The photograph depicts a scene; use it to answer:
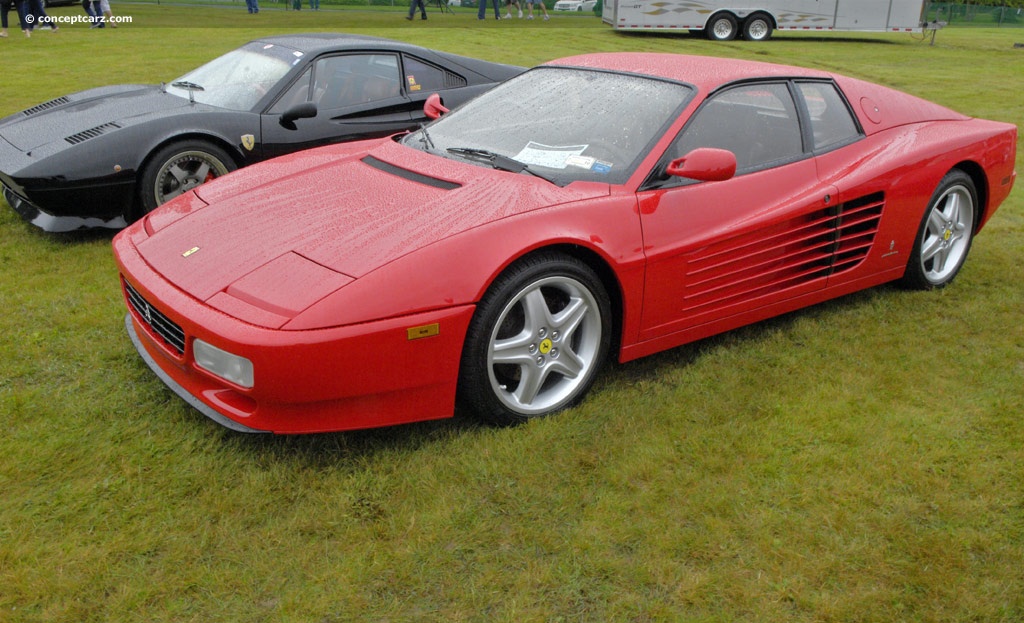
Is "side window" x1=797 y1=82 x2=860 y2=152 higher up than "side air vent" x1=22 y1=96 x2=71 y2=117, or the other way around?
"side window" x1=797 y1=82 x2=860 y2=152

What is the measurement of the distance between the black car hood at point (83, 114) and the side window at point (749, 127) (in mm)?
3302

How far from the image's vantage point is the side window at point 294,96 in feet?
18.4

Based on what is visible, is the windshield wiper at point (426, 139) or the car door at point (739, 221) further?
the windshield wiper at point (426, 139)

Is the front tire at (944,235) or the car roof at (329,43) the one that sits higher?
the car roof at (329,43)

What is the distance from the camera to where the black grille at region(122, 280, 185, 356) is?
292 centimetres

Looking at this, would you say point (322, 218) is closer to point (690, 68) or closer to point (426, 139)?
point (426, 139)

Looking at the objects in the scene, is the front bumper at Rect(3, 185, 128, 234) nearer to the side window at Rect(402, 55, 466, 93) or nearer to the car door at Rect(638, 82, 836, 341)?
the side window at Rect(402, 55, 466, 93)

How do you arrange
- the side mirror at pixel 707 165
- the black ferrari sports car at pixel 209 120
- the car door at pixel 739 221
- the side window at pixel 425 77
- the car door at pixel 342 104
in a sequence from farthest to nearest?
the side window at pixel 425 77 < the car door at pixel 342 104 < the black ferrari sports car at pixel 209 120 < the car door at pixel 739 221 < the side mirror at pixel 707 165

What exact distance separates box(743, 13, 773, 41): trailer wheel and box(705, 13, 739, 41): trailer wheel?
26 cm

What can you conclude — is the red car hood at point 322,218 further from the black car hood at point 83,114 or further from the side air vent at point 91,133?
the black car hood at point 83,114

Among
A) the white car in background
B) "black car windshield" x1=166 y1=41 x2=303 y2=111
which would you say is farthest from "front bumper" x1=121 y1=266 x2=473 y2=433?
the white car in background

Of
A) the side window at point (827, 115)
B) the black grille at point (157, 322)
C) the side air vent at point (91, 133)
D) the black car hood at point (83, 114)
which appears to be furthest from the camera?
the black car hood at point (83, 114)

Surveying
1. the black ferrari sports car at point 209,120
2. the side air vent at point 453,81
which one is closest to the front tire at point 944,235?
the black ferrari sports car at point 209,120

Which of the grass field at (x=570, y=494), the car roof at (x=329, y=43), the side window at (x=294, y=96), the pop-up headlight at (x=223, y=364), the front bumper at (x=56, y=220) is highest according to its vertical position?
the car roof at (x=329, y=43)
